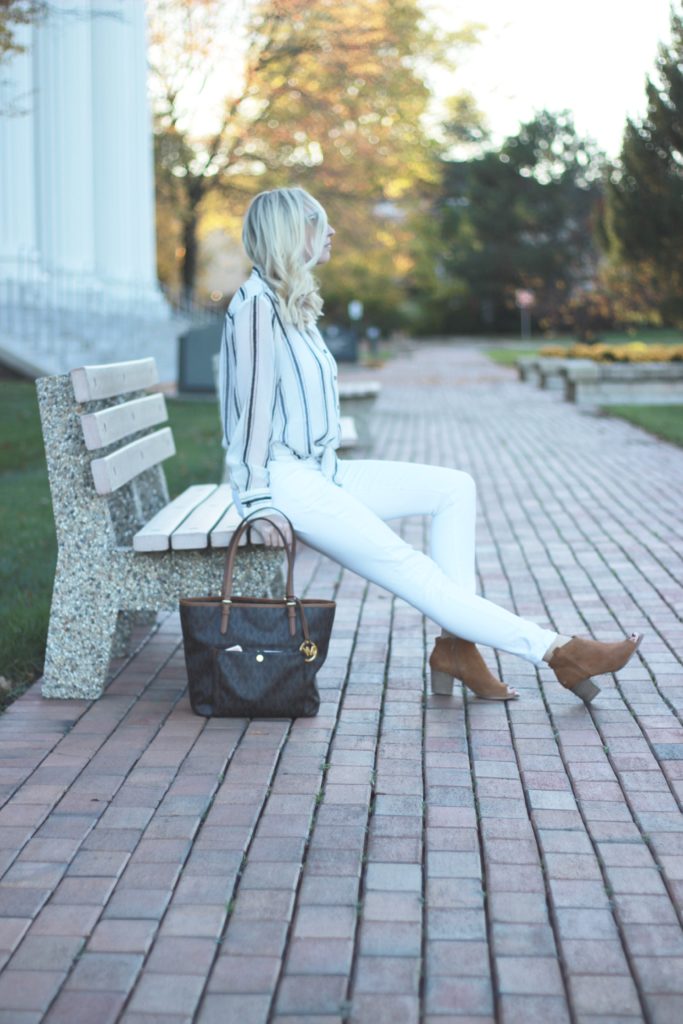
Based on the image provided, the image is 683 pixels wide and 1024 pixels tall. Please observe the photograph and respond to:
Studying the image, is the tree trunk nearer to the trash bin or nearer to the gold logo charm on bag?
the trash bin

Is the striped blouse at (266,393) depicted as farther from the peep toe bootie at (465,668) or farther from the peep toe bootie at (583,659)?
the peep toe bootie at (583,659)

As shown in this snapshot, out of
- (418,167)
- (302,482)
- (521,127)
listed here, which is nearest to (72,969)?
(302,482)

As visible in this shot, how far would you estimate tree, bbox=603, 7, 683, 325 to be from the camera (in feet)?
62.6

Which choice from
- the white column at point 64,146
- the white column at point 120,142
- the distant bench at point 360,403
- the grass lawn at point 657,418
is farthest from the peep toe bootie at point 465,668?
the white column at point 120,142

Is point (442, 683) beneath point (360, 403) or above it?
beneath

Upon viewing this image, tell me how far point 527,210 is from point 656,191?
47.5 m

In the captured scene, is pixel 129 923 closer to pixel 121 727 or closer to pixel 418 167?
pixel 121 727

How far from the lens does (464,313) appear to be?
7131 cm

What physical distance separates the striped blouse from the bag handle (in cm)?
6

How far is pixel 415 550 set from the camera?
446 centimetres

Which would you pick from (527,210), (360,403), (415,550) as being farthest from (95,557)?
(527,210)

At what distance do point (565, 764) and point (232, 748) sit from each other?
95cm

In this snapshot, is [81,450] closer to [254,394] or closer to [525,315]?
[254,394]

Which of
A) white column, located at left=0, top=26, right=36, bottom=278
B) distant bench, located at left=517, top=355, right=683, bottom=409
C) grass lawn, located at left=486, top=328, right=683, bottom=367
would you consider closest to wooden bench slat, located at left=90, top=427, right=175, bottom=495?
white column, located at left=0, top=26, right=36, bottom=278
